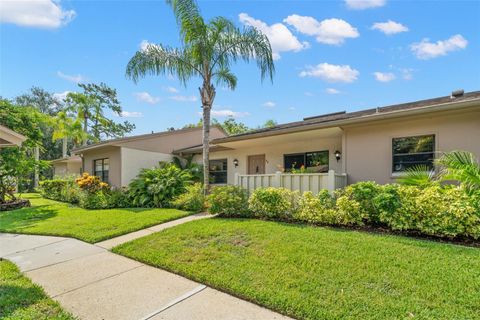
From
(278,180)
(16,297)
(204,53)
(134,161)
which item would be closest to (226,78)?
(204,53)

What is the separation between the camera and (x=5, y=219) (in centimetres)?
952

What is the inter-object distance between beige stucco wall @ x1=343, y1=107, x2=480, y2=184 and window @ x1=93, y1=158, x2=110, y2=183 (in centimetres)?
1344

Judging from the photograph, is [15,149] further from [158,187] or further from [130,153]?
[158,187]

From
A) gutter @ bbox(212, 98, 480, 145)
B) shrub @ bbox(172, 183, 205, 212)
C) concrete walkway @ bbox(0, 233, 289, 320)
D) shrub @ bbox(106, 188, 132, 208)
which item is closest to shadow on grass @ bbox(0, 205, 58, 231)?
shrub @ bbox(106, 188, 132, 208)

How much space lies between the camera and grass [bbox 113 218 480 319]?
115 inches

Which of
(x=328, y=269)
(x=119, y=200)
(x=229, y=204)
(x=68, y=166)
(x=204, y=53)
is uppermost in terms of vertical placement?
(x=204, y=53)

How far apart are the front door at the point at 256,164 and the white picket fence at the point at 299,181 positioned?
3.67 metres

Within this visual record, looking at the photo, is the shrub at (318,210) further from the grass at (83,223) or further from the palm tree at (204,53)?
the palm tree at (204,53)

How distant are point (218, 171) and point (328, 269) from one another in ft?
37.2

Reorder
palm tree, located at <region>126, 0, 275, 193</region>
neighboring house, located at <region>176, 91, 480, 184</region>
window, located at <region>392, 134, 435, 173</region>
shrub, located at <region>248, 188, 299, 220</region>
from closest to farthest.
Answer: neighboring house, located at <region>176, 91, 480, 184</region>
shrub, located at <region>248, 188, 299, 220</region>
window, located at <region>392, 134, 435, 173</region>
palm tree, located at <region>126, 0, 275, 193</region>

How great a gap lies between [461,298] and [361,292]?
1095 millimetres

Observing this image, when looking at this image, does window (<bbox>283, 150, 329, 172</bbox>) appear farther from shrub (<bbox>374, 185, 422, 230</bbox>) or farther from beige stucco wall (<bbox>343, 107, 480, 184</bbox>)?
shrub (<bbox>374, 185, 422, 230</bbox>)

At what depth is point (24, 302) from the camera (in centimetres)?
339

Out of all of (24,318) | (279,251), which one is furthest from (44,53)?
(279,251)
